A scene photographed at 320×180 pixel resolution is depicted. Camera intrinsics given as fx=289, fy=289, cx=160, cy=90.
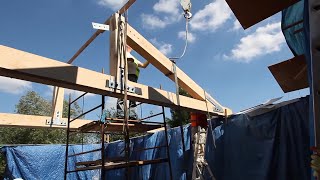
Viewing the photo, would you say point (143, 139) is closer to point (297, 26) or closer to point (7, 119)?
point (7, 119)

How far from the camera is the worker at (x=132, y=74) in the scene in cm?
443

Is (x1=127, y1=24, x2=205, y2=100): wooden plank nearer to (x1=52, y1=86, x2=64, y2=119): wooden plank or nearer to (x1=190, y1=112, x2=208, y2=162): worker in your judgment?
(x1=190, y1=112, x2=208, y2=162): worker

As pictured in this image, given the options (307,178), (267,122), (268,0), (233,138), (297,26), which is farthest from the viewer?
(233,138)

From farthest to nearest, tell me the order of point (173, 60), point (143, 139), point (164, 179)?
1. point (143, 139)
2. point (164, 179)
3. point (173, 60)

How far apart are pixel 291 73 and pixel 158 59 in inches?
69.9

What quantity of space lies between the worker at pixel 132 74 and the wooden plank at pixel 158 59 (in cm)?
27

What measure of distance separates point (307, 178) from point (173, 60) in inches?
96.5

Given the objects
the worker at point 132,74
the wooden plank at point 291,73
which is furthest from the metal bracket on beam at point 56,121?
the wooden plank at point 291,73

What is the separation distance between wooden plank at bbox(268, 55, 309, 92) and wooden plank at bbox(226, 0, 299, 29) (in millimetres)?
1480

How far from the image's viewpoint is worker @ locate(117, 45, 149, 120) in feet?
14.5

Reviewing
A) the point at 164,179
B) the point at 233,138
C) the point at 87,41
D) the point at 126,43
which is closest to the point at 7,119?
the point at 87,41

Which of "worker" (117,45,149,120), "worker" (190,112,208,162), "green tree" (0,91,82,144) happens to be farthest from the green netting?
"green tree" (0,91,82,144)

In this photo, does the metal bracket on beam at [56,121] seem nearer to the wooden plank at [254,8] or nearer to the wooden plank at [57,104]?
the wooden plank at [57,104]

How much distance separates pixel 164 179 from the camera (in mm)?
6496
